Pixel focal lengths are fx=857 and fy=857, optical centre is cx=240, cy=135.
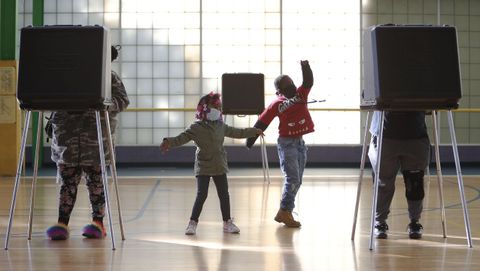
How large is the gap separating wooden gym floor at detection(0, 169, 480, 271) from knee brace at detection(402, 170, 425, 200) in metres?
0.30

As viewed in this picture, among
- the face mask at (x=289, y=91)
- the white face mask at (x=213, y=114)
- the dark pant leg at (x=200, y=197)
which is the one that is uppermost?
the face mask at (x=289, y=91)

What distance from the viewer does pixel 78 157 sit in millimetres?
5941

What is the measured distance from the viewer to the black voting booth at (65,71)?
5445mm

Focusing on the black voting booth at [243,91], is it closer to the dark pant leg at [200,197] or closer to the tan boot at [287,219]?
the tan boot at [287,219]

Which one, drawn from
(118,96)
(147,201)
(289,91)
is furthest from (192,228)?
(147,201)

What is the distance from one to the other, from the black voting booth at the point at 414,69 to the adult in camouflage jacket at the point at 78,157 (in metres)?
1.85

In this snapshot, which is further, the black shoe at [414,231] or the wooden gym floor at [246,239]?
the black shoe at [414,231]

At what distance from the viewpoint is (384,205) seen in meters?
6.14

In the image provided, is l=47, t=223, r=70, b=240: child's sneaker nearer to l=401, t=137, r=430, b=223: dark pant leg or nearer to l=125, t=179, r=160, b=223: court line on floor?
l=125, t=179, r=160, b=223: court line on floor

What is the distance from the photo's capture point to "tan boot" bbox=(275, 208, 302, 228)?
6738 millimetres

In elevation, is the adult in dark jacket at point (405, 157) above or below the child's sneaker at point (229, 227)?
above

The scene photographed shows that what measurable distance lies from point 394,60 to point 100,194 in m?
2.28

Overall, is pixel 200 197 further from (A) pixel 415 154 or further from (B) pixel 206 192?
(A) pixel 415 154

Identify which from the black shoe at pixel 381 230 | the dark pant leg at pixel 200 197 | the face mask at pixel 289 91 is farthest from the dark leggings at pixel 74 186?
the black shoe at pixel 381 230
